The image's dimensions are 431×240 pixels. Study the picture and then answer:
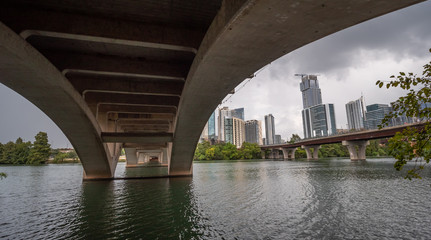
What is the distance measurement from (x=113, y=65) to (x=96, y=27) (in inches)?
126

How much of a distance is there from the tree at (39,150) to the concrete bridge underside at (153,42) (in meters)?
71.4

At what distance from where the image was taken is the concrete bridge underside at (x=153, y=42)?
5.00 metres

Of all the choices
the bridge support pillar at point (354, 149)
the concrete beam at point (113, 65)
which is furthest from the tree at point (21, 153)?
the bridge support pillar at point (354, 149)

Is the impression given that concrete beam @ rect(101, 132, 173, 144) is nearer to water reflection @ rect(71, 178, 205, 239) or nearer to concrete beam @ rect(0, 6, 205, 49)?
water reflection @ rect(71, 178, 205, 239)

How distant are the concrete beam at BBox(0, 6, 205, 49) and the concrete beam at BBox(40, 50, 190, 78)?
306 centimetres

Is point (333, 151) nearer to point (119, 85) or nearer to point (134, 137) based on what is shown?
point (134, 137)

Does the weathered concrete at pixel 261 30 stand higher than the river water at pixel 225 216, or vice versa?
the weathered concrete at pixel 261 30

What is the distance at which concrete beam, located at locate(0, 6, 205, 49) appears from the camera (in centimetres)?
793

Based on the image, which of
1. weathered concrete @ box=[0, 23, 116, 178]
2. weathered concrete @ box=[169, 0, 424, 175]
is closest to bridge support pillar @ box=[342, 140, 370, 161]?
weathered concrete @ box=[0, 23, 116, 178]

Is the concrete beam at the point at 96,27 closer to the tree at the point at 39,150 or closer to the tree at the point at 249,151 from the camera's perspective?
the tree at the point at 39,150

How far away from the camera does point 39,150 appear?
7150 centimetres

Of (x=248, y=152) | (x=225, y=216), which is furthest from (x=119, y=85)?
(x=248, y=152)

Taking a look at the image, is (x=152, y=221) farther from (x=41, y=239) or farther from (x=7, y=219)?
(x=7, y=219)

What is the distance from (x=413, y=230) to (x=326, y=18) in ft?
25.1
